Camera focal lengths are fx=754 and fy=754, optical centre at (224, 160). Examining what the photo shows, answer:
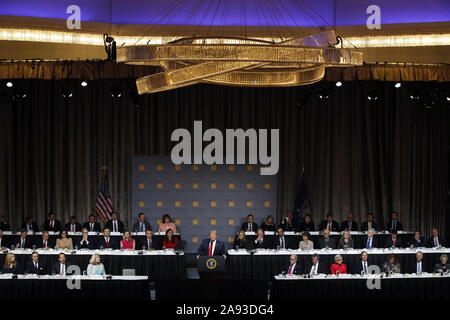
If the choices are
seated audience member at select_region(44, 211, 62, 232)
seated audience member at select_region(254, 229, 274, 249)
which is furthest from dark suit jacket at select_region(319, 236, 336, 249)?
seated audience member at select_region(44, 211, 62, 232)

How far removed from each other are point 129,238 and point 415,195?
7.47 meters

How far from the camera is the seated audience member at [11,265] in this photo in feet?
40.9

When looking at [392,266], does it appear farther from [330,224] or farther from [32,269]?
[32,269]

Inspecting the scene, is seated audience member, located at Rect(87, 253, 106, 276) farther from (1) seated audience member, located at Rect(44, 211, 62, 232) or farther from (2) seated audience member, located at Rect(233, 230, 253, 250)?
(1) seated audience member, located at Rect(44, 211, 62, 232)

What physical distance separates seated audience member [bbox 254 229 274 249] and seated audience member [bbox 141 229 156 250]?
81.5 inches

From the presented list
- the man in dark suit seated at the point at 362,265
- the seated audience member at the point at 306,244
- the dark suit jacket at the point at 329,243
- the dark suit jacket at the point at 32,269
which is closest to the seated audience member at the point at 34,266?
the dark suit jacket at the point at 32,269

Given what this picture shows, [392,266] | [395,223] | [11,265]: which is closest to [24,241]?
[11,265]

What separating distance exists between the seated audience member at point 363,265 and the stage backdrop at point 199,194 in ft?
15.5

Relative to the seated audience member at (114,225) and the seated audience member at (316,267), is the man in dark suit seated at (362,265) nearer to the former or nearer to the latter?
the seated audience member at (316,267)

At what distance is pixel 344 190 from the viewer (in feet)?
59.8

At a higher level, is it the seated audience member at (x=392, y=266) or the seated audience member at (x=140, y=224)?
the seated audience member at (x=140, y=224)

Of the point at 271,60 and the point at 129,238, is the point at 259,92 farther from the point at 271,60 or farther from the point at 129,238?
the point at 271,60

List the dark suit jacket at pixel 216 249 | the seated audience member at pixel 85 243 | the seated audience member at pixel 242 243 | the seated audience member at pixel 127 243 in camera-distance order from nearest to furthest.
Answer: the dark suit jacket at pixel 216 249 → the seated audience member at pixel 242 243 → the seated audience member at pixel 127 243 → the seated audience member at pixel 85 243
